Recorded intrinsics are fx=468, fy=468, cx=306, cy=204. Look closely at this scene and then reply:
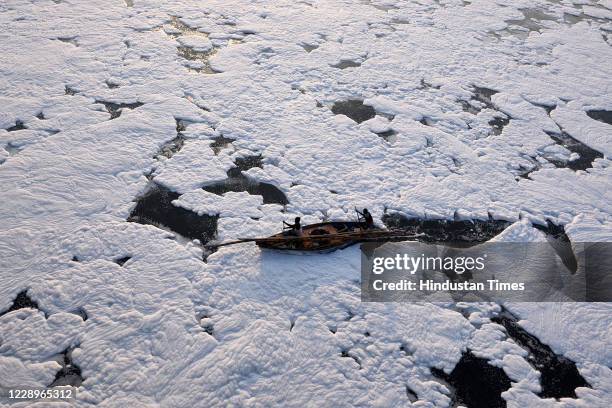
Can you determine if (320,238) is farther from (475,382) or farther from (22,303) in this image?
(22,303)

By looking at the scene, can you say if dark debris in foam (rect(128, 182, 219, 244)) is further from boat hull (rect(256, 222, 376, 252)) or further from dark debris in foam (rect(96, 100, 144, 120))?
dark debris in foam (rect(96, 100, 144, 120))

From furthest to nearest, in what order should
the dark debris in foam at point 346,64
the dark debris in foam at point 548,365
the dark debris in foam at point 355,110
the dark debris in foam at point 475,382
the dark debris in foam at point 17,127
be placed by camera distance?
the dark debris in foam at point 346,64, the dark debris in foam at point 355,110, the dark debris in foam at point 17,127, the dark debris in foam at point 548,365, the dark debris in foam at point 475,382

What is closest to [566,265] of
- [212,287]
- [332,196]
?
[332,196]

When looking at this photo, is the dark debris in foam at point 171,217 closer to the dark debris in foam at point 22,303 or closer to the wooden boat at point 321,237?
the wooden boat at point 321,237

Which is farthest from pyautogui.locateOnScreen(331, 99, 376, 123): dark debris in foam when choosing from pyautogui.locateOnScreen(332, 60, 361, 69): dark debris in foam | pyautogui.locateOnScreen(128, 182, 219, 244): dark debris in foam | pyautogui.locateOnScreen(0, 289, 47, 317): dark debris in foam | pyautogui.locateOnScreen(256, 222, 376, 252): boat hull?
pyautogui.locateOnScreen(0, 289, 47, 317): dark debris in foam

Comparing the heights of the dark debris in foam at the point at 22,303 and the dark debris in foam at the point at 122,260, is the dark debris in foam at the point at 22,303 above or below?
below

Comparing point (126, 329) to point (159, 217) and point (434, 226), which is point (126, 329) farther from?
point (434, 226)

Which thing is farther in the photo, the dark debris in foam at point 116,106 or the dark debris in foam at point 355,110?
the dark debris in foam at point 355,110

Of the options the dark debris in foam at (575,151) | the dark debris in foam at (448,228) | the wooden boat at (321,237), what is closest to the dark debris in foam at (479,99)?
the dark debris in foam at (575,151)
